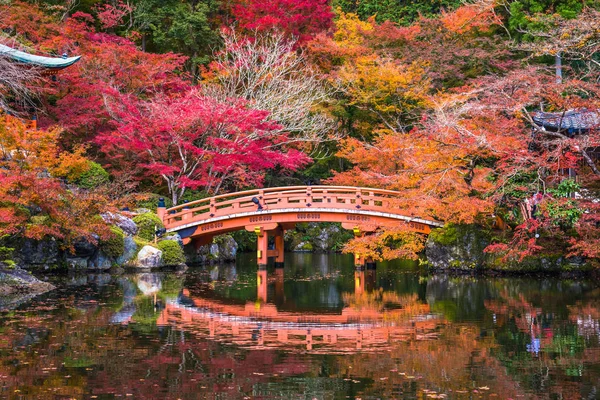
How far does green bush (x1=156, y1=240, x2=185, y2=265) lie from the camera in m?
25.2

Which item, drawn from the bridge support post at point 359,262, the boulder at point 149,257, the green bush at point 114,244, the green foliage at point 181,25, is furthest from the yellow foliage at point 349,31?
the green bush at point 114,244

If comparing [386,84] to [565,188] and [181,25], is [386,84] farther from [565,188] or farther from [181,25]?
[565,188]

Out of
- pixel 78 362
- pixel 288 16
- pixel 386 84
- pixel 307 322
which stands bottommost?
pixel 78 362

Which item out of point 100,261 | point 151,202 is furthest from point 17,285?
point 151,202

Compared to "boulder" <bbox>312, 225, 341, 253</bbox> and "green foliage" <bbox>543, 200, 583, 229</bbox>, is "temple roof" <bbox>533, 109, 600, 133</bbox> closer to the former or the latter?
"green foliage" <bbox>543, 200, 583, 229</bbox>


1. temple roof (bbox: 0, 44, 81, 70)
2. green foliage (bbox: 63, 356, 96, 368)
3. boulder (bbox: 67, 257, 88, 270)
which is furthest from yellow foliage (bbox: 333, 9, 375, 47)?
green foliage (bbox: 63, 356, 96, 368)

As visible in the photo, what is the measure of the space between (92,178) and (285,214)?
615 centimetres

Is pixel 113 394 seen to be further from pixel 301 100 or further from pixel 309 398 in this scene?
pixel 301 100

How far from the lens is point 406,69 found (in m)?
30.9

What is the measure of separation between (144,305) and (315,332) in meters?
4.50

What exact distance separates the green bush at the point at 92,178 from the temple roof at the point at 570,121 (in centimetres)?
1306

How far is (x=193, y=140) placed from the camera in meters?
28.5

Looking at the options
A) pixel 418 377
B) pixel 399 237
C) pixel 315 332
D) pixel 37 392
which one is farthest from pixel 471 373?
pixel 399 237

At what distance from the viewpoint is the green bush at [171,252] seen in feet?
82.7
